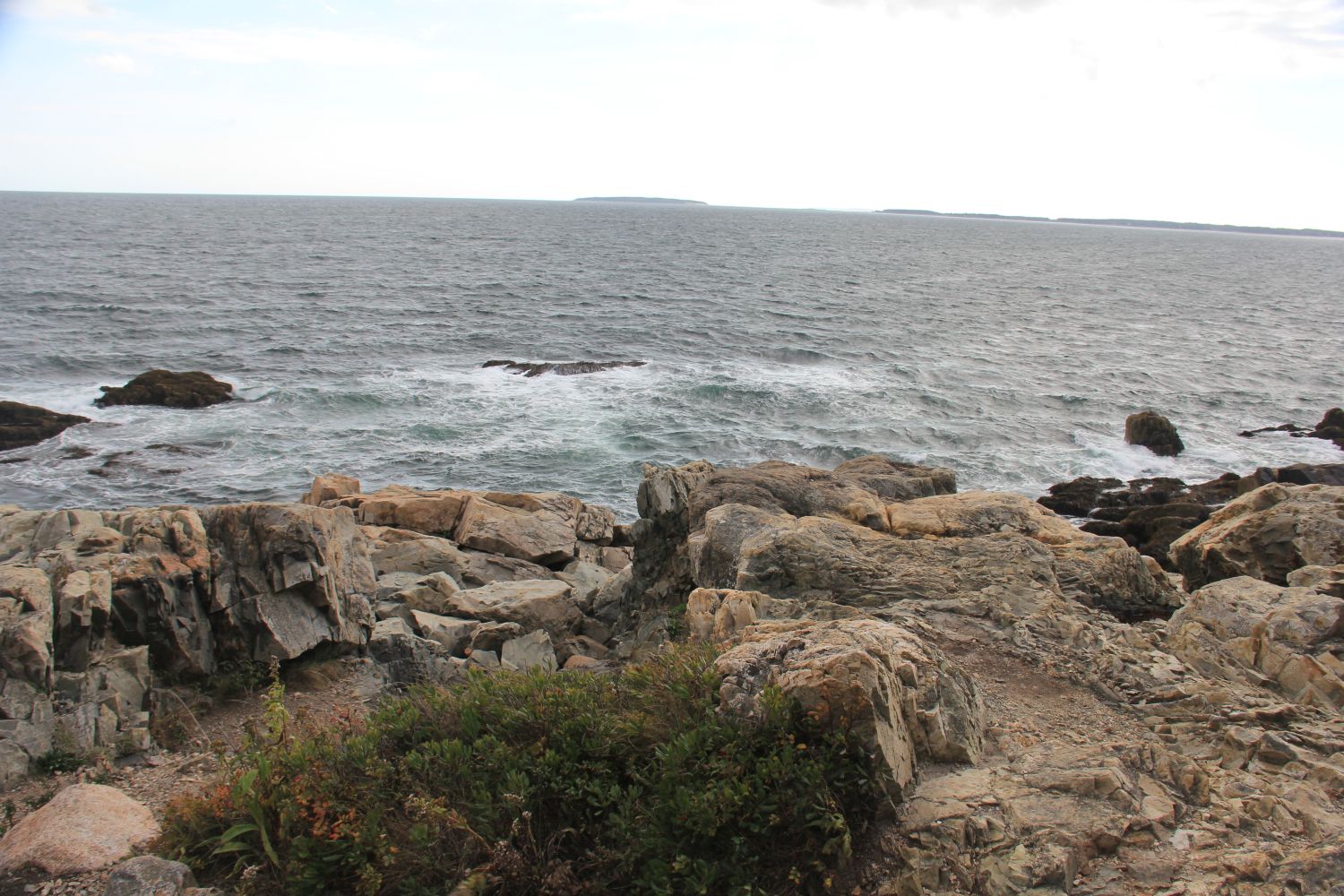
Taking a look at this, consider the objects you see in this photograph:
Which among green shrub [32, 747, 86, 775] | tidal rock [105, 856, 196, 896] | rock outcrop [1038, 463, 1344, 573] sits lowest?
rock outcrop [1038, 463, 1344, 573]

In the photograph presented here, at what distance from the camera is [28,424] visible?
28641mm

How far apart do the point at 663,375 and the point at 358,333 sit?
65.4ft

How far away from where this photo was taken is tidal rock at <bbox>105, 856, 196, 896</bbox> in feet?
17.9

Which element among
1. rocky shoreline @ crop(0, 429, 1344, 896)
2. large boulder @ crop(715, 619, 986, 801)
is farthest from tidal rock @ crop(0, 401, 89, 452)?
large boulder @ crop(715, 619, 986, 801)

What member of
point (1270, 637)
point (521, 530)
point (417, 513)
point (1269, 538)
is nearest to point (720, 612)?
point (1270, 637)

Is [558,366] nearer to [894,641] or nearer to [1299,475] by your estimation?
[1299,475]

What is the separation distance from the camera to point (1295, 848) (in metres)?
5.17

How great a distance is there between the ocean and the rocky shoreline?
12653 millimetres

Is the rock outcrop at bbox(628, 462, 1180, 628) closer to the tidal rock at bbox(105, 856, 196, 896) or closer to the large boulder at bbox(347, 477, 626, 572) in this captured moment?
the large boulder at bbox(347, 477, 626, 572)

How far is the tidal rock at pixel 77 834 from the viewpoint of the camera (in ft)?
19.5

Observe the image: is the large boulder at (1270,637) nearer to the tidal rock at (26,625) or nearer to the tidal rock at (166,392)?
the tidal rock at (26,625)

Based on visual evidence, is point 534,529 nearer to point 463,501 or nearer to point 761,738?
point 463,501

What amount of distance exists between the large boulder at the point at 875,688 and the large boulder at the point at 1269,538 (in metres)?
7.39

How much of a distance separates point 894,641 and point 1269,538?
8.51m
